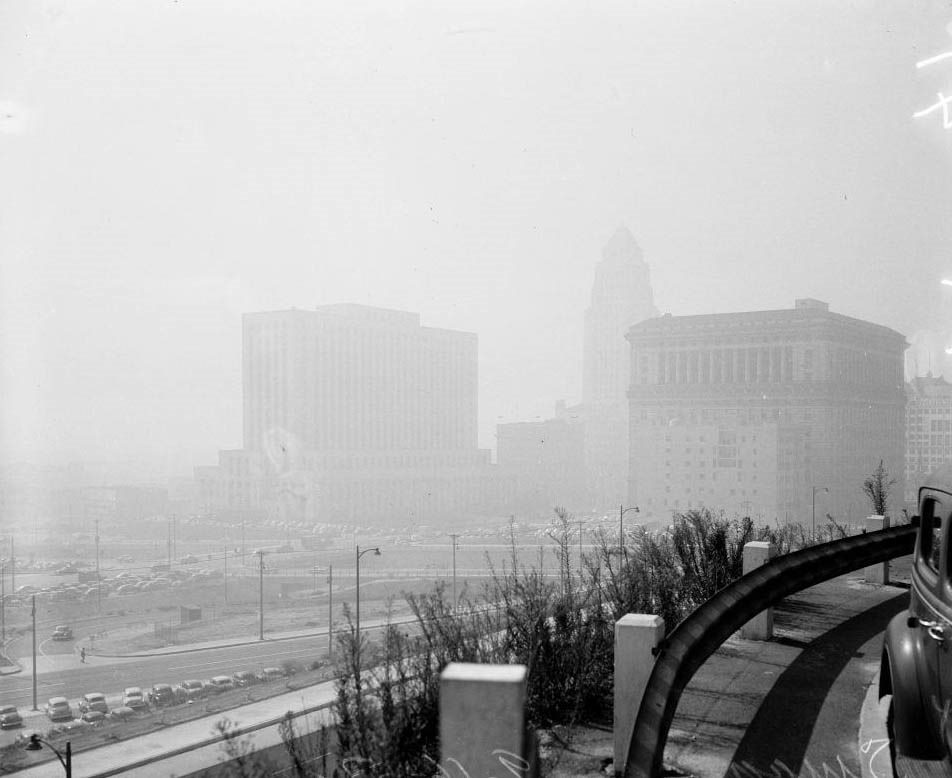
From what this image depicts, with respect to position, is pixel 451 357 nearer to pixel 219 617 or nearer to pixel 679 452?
pixel 679 452

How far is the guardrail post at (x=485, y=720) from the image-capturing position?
2615mm

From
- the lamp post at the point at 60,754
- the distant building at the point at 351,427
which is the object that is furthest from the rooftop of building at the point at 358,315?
the lamp post at the point at 60,754

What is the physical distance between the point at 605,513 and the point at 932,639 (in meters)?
148

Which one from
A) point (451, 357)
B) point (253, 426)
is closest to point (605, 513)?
point (451, 357)

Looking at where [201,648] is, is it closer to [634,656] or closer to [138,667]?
[138,667]

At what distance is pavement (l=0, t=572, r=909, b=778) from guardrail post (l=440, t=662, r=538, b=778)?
260 centimetres

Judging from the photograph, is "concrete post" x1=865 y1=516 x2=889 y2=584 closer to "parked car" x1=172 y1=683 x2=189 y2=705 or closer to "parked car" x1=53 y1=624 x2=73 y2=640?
"parked car" x1=172 y1=683 x2=189 y2=705

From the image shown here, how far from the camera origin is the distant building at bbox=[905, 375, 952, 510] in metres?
110

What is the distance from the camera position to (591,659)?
682cm

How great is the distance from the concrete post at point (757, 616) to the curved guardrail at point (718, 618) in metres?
2.34

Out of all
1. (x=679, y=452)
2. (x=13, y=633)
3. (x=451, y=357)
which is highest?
(x=451, y=357)

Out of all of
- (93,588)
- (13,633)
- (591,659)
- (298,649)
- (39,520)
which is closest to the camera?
(591,659)

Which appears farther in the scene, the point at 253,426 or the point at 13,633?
the point at 253,426

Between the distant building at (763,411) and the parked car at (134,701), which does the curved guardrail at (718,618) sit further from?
the distant building at (763,411)
